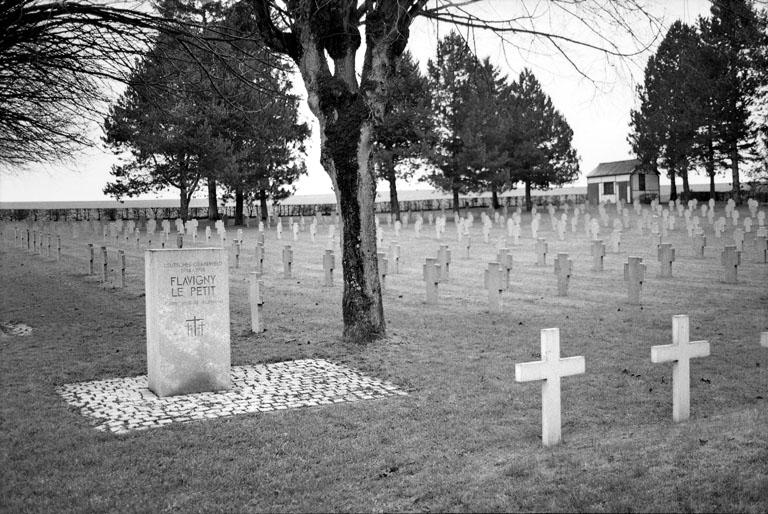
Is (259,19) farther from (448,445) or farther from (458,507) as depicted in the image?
(458,507)

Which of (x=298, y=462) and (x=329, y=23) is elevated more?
(x=329, y=23)

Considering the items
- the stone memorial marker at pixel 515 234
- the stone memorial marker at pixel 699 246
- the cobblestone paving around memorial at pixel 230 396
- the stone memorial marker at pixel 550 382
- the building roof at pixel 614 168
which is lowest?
the cobblestone paving around memorial at pixel 230 396

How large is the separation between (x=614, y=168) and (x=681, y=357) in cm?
6726

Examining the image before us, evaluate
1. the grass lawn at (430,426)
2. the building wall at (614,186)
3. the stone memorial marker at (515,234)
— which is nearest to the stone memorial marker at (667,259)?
the grass lawn at (430,426)

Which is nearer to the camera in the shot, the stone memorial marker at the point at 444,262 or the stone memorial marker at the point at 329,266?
the stone memorial marker at the point at 329,266

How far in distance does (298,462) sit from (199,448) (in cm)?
95

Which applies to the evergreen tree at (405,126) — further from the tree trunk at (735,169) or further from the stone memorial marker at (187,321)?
the stone memorial marker at (187,321)

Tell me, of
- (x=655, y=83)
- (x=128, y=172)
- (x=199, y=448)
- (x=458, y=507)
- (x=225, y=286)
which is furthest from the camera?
(x=655, y=83)

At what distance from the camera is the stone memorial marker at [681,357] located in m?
6.61

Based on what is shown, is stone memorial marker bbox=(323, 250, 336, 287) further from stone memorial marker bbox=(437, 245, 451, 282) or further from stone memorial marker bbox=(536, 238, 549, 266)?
stone memorial marker bbox=(536, 238, 549, 266)

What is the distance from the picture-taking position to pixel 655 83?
56312mm

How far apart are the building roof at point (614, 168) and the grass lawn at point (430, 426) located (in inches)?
2182

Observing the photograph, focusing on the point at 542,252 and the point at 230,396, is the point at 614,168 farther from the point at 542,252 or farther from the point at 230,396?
the point at 230,396

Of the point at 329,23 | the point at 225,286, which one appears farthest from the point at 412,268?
the point at 225,286
